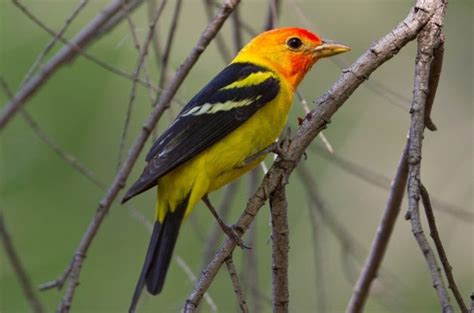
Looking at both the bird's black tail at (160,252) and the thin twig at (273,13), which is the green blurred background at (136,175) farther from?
the bird's black tail at (160,252)

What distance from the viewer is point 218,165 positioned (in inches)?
152

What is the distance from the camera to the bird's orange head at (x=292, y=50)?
4.41 metres

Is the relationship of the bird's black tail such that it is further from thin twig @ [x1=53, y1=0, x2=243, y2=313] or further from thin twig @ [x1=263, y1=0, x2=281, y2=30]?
thin twig @ [x1=263, y1=0, x2=281, y2=30]

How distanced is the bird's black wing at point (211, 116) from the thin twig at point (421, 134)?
1234 mm

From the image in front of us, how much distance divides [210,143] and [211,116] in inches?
7.1

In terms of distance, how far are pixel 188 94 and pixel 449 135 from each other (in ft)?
6.20

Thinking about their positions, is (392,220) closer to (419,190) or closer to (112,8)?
(419,190)

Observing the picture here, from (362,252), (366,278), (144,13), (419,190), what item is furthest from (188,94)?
(419,190)

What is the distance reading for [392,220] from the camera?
12.2 feet

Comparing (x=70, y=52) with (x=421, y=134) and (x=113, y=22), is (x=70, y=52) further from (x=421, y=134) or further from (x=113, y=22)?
(x=421, y=134)

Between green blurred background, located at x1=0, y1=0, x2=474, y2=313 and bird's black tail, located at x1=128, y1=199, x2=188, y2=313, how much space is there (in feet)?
5.48

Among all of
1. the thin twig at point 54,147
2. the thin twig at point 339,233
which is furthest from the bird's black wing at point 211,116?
the thin twig at point 339,233

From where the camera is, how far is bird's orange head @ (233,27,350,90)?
14.5ft

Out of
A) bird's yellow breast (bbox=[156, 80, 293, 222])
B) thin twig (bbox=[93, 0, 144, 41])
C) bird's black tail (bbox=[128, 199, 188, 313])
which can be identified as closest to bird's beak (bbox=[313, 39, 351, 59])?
bird's yellow breast (bbox=[156, 80, 293, 222])
